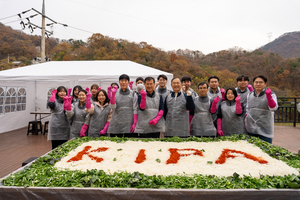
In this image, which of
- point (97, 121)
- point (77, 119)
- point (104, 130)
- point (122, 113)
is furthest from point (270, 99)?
point (77, 119)

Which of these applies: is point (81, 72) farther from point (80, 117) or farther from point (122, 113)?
point (122, 113)

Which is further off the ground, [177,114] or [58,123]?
[177,114]

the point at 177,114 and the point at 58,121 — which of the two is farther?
the point at 58,121

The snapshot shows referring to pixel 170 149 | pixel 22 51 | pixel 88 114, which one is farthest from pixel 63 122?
pixel 22 51

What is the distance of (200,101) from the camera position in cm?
396

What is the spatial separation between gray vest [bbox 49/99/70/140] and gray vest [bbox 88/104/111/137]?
711 millimetres

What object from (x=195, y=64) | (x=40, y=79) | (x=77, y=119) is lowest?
(x=77, y=119)

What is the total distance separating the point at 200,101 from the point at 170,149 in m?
1.40

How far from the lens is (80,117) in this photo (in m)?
3.95

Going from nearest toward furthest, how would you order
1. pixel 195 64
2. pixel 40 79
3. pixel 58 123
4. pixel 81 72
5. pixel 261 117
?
pixel 261 117 → pixel 58 123 → pixel 40 79 → pixel 81 72 → pixel 195 64

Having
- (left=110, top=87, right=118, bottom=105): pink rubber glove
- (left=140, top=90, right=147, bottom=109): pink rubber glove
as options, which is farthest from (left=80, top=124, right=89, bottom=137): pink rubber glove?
(left=140, top=90, right=147, bottom=109): pink rubber glove

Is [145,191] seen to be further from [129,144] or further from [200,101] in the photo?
[200,101]

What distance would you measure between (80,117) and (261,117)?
3.77 meters

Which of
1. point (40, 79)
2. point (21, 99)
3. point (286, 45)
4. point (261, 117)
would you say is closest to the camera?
point (261, 117)
